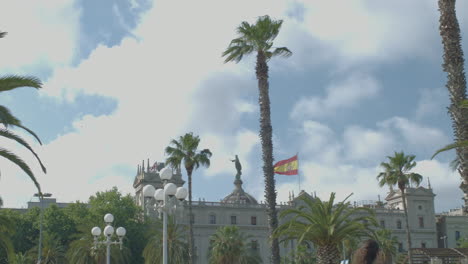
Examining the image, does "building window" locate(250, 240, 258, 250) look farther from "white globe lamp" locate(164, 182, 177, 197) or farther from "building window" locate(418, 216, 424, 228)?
"white globe lamp" locate(164, 182, 177, 197)

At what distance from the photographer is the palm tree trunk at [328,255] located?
2541 cm

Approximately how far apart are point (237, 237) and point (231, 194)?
3723cm

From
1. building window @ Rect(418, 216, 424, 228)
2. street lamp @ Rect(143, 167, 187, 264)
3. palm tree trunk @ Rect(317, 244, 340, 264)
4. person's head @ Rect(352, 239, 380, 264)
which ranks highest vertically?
building window @ Rect(418, 216, 424, 228)

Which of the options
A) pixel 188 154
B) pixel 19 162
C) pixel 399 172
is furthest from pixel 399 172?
pixel 19 162

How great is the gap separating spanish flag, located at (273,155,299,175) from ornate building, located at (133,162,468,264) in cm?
1405

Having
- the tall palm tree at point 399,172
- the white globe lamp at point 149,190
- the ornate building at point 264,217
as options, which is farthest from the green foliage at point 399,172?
the white globe lamp at point 149,190

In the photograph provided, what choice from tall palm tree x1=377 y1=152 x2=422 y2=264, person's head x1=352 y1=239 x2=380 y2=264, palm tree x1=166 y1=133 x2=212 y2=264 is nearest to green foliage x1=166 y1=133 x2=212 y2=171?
palm tree x1=166 y1=133 x2=212 y2=264

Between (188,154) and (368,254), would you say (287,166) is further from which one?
Answer: (368,254)

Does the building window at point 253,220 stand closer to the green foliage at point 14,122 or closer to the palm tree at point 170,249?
the palm tree at point 170,249

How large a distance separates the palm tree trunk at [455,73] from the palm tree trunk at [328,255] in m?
8.68

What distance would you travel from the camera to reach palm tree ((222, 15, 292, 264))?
28.6 meters

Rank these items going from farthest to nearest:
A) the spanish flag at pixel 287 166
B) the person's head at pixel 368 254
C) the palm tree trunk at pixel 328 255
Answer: the spanish flag at pixel 287 166 → the palm tree trunk at pixel 328 255 → the person's head at pixel 368 254

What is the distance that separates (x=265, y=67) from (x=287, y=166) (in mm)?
36926

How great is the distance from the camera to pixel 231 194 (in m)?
93.3
